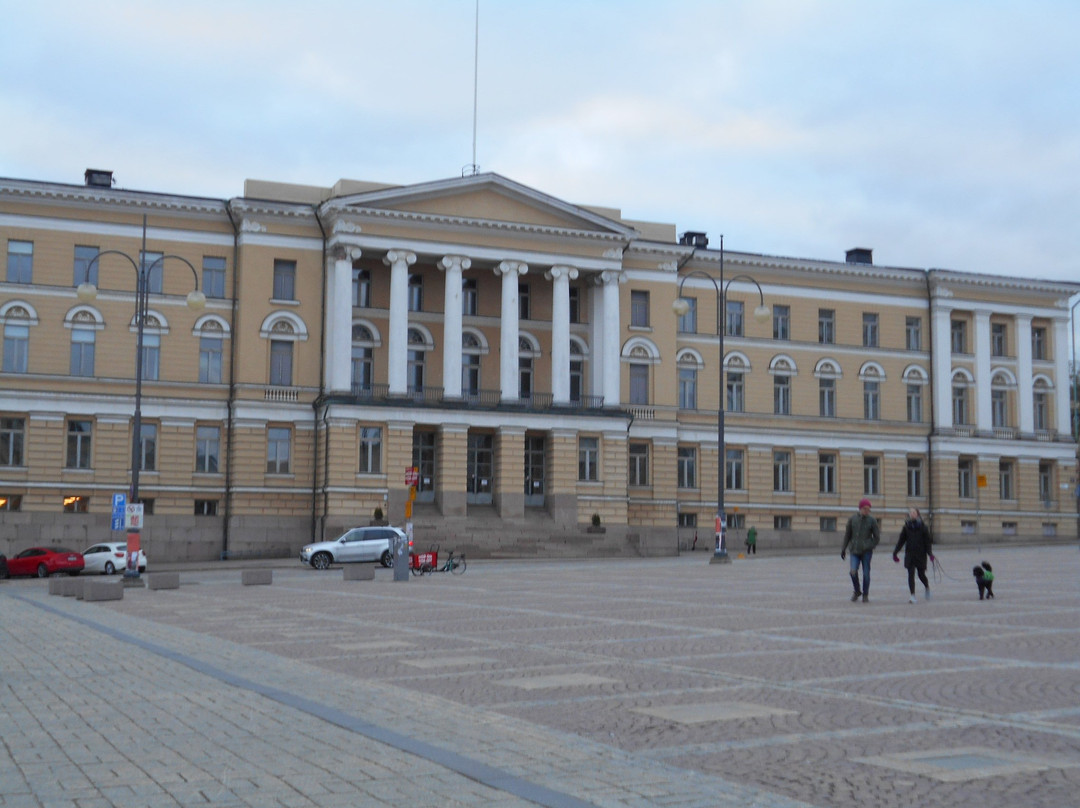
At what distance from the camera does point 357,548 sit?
1964 inches

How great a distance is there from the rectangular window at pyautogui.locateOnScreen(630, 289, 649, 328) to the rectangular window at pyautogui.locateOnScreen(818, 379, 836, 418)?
38.3 ft

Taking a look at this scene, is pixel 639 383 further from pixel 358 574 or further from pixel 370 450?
pixel 358 574

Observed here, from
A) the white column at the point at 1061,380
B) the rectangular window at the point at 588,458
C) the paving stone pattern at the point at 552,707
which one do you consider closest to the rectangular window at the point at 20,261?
the rectangular window at the point at 588,458

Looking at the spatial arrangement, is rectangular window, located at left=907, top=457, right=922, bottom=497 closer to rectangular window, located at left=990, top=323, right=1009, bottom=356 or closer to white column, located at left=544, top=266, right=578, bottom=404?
rectangular window, located at left=990, top=323, right=1009, bottom=356

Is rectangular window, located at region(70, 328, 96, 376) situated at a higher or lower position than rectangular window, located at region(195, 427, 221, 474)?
higher

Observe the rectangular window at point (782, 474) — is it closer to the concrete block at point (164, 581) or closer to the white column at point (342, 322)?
the white column at point (342, 322)

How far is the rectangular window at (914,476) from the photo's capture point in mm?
71881

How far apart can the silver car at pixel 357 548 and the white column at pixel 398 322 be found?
31.8ft

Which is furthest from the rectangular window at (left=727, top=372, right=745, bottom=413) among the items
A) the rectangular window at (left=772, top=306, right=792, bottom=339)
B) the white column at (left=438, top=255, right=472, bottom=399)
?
the white column at (left=438, top=255, right=472, bottom=399)

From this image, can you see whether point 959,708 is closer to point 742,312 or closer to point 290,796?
point 290,796

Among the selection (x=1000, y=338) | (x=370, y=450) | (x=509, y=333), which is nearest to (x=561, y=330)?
(x=509, y=333)

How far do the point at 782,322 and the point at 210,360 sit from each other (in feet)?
101

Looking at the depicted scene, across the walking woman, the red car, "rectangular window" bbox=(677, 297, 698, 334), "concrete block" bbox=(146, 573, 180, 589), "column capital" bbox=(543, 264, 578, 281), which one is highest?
"column capital" bbox=(543, 264, 578, 281)

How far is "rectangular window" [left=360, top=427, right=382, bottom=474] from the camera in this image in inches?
2280
